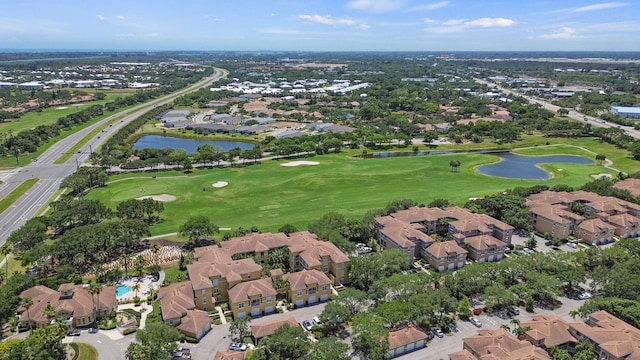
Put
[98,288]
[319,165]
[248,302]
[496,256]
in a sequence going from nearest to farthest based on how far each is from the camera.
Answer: [98,288], [248,302], [496,256], [319,165]

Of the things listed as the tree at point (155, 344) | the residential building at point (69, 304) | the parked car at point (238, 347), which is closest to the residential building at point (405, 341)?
the parked car at point (238, 347)

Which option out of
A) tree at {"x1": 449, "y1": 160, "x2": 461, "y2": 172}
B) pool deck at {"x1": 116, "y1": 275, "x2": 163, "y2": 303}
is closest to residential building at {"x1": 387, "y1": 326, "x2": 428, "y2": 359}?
pool deck at {"x1": 116, "y1": 275, "x2": 163, "y2": 303}

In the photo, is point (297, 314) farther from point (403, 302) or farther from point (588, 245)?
point (588, 245)

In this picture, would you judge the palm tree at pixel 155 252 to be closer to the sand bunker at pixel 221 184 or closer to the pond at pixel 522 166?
the sand bunker at pixel 221 184

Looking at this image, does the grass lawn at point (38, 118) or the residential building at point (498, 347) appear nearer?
the residential building at point (498, 347)

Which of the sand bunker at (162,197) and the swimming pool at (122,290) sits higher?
the sand bunker at (162,197)

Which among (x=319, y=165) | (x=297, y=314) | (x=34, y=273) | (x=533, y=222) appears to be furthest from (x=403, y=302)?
(x=319, y=165)
